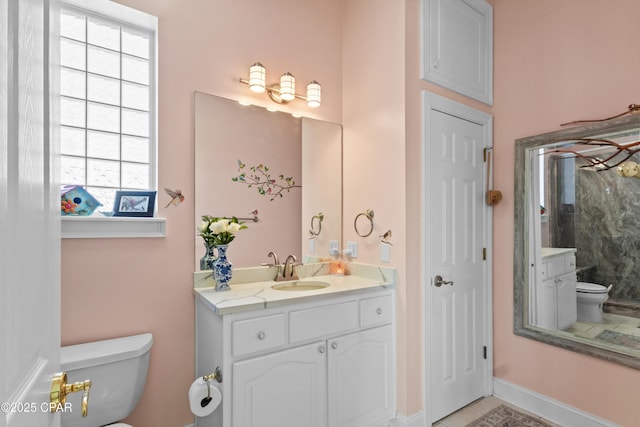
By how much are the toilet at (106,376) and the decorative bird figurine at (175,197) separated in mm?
752

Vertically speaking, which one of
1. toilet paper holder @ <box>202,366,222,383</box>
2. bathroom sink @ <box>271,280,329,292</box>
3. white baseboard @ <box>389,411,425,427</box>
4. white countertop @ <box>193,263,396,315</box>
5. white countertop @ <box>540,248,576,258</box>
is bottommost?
white baseboard @ <box>389,411,425,427</box>

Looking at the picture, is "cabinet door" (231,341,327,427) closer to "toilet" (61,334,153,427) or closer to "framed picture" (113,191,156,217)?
"toilet" (61,334,153,427)

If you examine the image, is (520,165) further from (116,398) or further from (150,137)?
(116,398)

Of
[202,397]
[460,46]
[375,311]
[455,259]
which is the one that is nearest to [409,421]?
[375,311]

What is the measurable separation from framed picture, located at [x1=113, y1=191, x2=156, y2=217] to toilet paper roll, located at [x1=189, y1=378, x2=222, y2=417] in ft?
3.05

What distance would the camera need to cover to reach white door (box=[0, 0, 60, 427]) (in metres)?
0.43

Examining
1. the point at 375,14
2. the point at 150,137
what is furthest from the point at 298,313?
the point at 375,14

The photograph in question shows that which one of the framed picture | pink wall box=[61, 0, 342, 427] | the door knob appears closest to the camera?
→ pink wall box=[61, 0, 342, 427]

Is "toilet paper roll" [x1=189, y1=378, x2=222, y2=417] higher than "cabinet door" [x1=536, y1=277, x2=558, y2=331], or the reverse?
"cabinet door" [x1=536, y1=277, x2=558, y2=331]

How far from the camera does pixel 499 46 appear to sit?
2551mm

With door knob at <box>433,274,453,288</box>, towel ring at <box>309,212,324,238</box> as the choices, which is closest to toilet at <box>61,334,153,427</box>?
towel ring at <box>309,212,324,238</box>

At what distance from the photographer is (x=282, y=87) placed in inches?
87.2

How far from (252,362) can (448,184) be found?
171cm

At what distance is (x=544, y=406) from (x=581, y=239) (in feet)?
3.82
